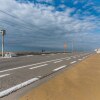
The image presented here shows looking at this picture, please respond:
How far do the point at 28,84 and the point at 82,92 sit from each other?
9.07 ft

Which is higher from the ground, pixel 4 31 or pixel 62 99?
pixel 4 31

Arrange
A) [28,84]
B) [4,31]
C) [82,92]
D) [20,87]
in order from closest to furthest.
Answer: [82,92] → [20,87] → [28,84] → [4,31]

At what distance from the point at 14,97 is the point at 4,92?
692mm

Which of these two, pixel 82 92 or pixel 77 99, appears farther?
pixel 82 92

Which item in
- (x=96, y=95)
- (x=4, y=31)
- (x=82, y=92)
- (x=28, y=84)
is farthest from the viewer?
(x=4, y=31)

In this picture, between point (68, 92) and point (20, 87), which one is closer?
point (68, 92)

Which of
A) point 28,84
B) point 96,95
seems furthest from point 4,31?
point 96,95

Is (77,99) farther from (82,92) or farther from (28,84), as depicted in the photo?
(28,84)

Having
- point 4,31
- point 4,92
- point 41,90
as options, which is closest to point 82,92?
point 41,90

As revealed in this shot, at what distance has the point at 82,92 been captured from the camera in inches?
296

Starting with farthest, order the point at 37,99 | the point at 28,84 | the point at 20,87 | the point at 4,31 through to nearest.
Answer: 1. the point at 4,31
2. the point at 28,84
3. the point at 20,87
4. the point at 37,99

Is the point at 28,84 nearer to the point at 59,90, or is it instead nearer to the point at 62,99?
the point at 59,90

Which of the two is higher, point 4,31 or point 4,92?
point 4,31

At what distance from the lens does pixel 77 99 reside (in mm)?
6516
